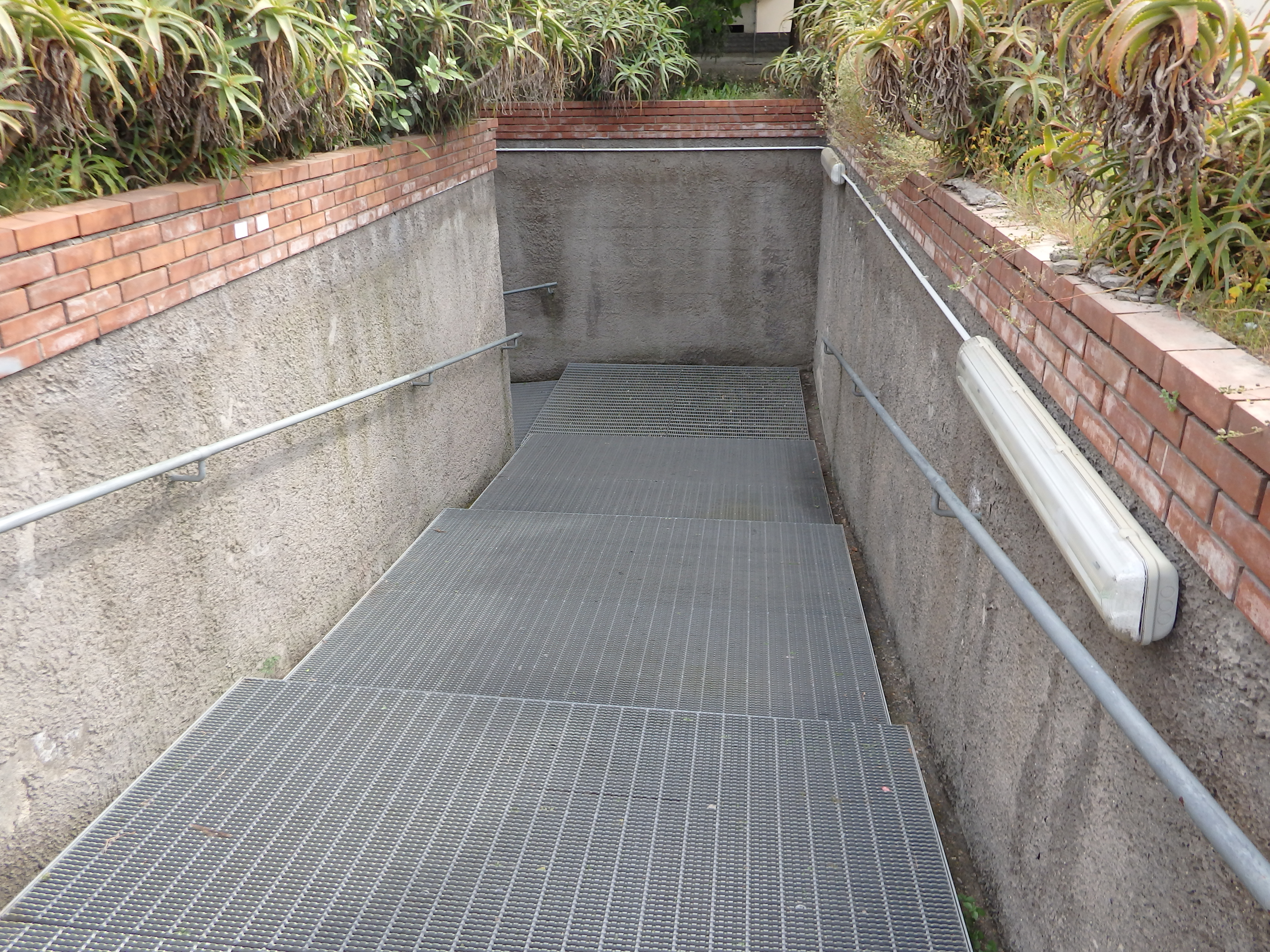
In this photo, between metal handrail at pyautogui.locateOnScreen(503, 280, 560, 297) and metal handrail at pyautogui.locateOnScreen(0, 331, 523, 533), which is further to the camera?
metal handrail at pyautogui.locateOnScreen(503, 280, 560, 297)

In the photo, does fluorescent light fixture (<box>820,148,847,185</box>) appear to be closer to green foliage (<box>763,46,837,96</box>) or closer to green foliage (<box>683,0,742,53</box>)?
green foliage (<box>763,46,837,96</box>)

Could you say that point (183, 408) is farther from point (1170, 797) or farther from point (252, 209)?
point (1170, 797)

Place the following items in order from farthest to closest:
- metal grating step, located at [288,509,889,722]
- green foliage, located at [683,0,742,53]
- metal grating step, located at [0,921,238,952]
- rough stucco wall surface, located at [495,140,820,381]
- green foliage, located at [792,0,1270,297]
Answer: green foliage, located at [683,0,742,53]
rough stucco wall surface, located at [495,140,820,381]
metal grating step, located at [288,509,889,722]
metal grating step, located at [0,921,238,952]
green foliage, located at [792,0,1270,297]

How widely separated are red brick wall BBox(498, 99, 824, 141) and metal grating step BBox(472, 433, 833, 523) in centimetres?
271

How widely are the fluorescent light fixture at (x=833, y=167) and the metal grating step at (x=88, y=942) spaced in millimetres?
5608

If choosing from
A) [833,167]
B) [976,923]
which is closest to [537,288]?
[833,167]

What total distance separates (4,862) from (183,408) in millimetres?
1274

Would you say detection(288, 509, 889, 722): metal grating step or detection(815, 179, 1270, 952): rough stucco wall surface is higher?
detection(815, 179, 1270, 952): rough stucco wall surface

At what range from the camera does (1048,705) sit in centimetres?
Result: 208

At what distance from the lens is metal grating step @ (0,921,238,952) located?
207 cm

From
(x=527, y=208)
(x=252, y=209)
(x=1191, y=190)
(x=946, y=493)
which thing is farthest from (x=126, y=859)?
(x=527, y=208)

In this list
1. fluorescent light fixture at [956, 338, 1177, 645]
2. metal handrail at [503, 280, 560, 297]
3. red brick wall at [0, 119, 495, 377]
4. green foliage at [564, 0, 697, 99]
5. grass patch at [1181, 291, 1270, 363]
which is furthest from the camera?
metal handrail at [503, 280, 560, 297]

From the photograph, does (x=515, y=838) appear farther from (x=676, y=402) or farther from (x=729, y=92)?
(x=729, y=92)

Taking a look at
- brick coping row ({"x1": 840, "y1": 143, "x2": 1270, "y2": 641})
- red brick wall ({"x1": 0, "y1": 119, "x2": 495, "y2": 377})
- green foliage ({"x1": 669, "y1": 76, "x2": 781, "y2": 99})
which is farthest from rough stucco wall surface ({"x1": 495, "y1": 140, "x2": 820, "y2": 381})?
brick coping row ({"x1": 840, "y1": 143, "x2": 1270, "y2": 641})
